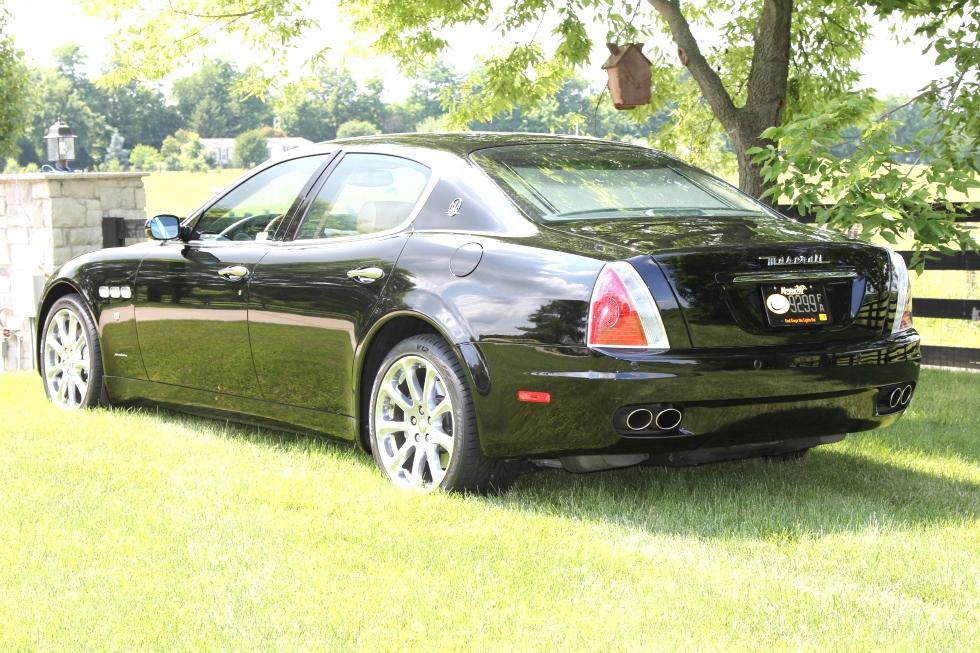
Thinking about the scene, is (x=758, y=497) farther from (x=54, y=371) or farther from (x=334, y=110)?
(x=334, y=110)

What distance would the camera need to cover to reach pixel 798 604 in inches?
145

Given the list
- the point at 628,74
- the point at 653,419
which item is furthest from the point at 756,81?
the point at 653,419

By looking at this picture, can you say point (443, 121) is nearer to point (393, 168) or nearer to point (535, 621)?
point (393, 168)

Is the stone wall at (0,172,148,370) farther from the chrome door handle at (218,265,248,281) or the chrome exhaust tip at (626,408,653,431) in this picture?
the chrome exhaust tip at (626,408,653,431)

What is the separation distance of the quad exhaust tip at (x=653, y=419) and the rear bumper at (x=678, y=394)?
0.03 metres

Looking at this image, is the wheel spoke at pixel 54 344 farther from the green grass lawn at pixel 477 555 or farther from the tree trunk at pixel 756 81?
the tree trunk at pixel 756 81

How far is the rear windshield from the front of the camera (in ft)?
17.1

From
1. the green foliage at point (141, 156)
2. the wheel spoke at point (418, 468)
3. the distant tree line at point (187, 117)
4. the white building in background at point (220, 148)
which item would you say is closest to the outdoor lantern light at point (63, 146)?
the wheel spoke at point (418, 468)

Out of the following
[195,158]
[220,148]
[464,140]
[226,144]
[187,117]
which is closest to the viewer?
[464,140]

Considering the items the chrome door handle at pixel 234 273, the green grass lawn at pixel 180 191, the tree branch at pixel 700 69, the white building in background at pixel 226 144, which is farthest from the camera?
the white building in background at pixel 226 144

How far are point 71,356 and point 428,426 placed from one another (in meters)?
3.33

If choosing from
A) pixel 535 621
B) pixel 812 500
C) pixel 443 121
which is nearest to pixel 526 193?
pixel 812 500

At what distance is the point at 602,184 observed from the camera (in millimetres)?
5457

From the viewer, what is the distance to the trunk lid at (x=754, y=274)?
4.61m
